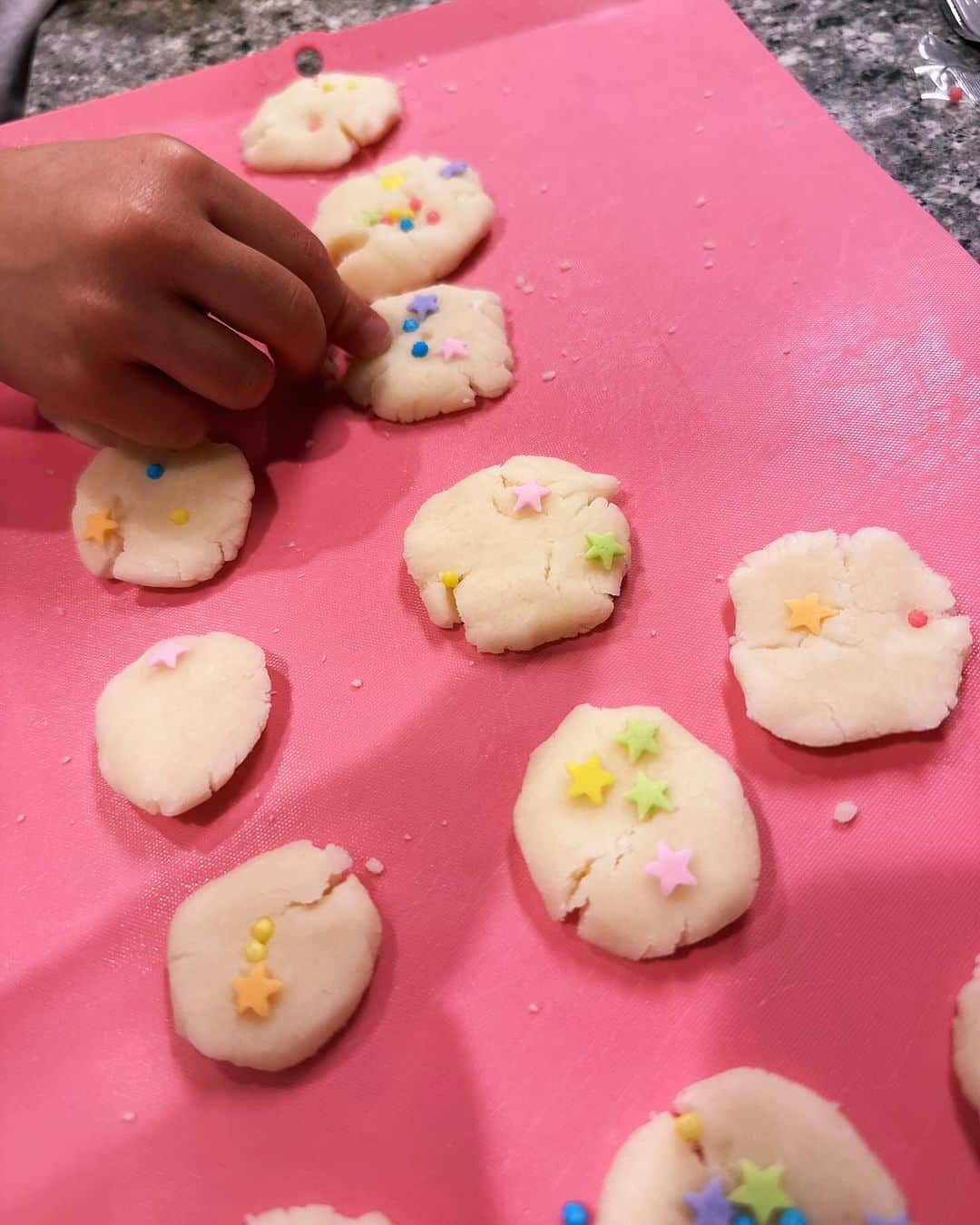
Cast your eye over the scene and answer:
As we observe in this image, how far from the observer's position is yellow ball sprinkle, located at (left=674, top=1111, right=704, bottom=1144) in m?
0.90

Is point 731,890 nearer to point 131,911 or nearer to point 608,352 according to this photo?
point 131,911

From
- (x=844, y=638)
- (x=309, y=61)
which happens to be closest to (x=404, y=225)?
(x=309, y=61)

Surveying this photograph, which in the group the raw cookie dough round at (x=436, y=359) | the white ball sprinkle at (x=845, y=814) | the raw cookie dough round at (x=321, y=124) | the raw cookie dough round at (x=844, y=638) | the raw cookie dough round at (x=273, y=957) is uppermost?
the raw cookie dough round at (x=321, y=124)

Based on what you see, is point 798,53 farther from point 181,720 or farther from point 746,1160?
point 746,1160

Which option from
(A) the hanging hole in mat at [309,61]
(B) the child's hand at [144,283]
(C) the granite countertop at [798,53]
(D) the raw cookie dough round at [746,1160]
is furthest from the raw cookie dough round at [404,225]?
(D) the raw cookie dough round at [746,1160]

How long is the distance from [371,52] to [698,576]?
1.28 meters

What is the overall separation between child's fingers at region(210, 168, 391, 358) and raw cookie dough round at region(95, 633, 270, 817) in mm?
494

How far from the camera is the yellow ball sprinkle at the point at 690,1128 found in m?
0.90

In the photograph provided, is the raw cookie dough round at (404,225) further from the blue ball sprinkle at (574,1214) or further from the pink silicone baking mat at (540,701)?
the blue ball sprinkle at (574,1214)

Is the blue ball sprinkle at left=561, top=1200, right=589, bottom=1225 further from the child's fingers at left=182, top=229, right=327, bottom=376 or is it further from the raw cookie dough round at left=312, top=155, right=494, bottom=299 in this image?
the raw cookie dough round at left=312, top=155, right=494, bottom=299

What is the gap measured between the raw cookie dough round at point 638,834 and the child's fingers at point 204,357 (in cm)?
65

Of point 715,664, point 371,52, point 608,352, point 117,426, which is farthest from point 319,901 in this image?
point 371,52

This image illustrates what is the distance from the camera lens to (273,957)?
1018mm

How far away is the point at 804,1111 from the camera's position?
35.4 inches
